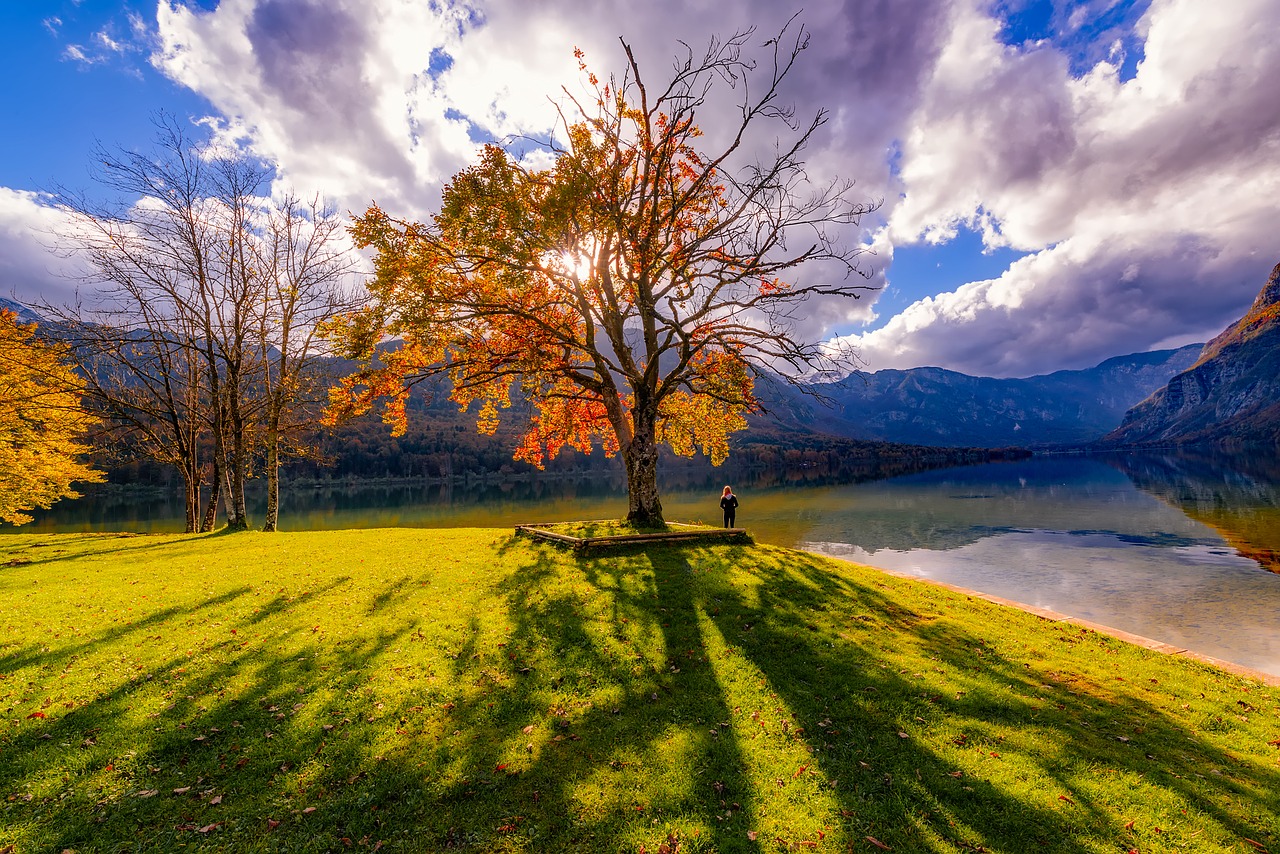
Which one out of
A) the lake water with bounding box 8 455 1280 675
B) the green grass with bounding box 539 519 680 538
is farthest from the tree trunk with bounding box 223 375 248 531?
the lake water with bounding box 8 455 1280 675

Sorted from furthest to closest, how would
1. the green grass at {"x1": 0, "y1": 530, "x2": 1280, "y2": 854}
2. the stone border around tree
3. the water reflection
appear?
1. the water reflection
2. the stone border around tree
3. the green grass at {"x1": 0, "y1": 530, "x2": 1280, "y2": 854}

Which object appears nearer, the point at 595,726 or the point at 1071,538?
the point at 595,726

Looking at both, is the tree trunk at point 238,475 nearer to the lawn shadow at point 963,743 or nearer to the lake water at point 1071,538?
the lawn shadow at point 963,743

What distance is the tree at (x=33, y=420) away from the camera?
26156 mm

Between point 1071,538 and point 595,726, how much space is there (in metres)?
44.6

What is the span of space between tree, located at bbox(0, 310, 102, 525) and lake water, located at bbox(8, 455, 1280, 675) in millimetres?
31842

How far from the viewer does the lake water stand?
21.2 meters

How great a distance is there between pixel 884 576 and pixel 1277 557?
97.7 ft

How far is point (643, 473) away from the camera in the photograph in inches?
894

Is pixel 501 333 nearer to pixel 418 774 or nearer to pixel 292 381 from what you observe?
pixel 292 381

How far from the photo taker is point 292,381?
29.2m

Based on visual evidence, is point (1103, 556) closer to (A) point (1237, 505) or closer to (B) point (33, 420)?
(A) point (1237, 505)

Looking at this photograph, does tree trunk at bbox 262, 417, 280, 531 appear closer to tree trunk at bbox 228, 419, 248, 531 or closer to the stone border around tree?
tree trunk at bbox 228, 419, 248, 531

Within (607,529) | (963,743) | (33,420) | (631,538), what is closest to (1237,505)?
(607,529)
